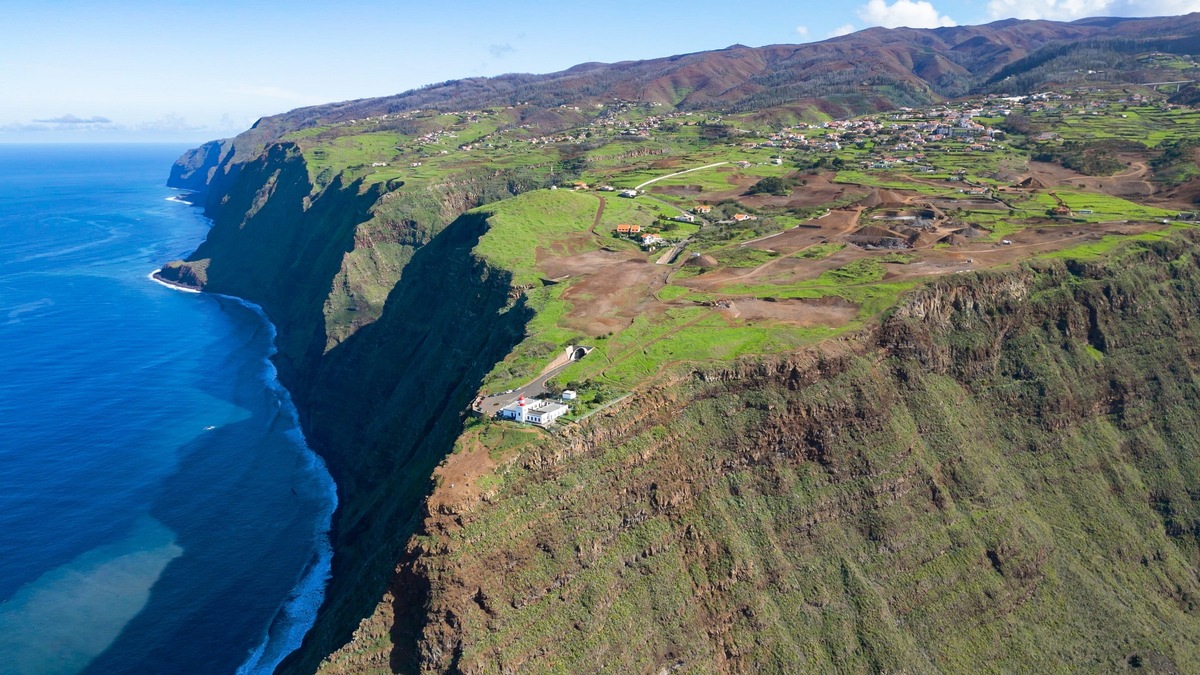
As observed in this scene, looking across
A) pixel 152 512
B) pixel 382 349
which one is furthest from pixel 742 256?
pixel 152 512

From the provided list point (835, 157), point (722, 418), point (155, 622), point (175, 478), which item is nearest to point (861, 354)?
point (722, 418)

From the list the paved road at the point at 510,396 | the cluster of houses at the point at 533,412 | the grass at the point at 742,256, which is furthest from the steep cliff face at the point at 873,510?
the grass at the point at 742,256

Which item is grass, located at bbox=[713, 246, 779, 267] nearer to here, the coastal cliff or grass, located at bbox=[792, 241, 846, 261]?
grass, located at bbox=[792, 241, 846, 261]

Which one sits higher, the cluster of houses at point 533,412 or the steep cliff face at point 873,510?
the cluster of houses at point 533,412

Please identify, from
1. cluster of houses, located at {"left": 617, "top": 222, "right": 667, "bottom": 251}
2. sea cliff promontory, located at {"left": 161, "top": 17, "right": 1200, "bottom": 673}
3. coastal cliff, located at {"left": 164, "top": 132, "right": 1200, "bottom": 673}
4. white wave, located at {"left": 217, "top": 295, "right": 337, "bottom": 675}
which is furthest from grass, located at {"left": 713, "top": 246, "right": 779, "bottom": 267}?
white wave, located at {"left": 217, "top": 295, "right": 337, "bottom": 675}

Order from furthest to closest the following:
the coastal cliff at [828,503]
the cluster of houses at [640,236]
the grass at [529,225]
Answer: the cluster of houses at [640,236]
the grass at [529,225]
the coastal cliff at [828,503]

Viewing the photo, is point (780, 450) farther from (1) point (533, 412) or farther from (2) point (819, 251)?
(2) point (819, 251)

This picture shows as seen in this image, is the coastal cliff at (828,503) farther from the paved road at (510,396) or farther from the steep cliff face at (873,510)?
the paved road at (510,396)
